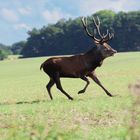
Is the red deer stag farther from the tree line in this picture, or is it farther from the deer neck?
the tree line

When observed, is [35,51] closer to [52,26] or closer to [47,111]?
[52,26]

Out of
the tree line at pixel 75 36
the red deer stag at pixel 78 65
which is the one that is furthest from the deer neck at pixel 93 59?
the tree line at pixel 75 36

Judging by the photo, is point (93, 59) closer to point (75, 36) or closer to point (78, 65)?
point (78, 65)

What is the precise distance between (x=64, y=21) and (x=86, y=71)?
139 meters

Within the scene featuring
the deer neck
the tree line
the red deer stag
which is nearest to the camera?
the red deer stag

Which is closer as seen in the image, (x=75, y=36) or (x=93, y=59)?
(x=93, y=59)

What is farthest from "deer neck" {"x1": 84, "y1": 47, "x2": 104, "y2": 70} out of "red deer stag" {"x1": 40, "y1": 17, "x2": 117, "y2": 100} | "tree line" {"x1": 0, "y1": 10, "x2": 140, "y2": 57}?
"tree line" {"x1": 0, "y1": 10, "x2": 140, "y2": 57}

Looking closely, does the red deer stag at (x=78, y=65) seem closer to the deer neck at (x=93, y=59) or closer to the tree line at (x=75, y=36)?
the deer neck at (x=93, y=59)

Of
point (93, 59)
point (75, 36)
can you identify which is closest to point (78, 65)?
point (93, 59)

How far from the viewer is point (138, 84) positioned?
385 centimetres

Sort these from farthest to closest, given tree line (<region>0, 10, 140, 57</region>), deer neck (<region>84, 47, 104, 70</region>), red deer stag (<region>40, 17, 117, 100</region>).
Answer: tree line (<region>0, 10, 140, 57</region>) → deer neck (<region>84, 47, 104, 70</region>) → red deer stag (<region>40, 17, 117, 100</region>)

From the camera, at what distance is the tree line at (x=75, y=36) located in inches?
4552

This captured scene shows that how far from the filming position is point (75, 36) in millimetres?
128625

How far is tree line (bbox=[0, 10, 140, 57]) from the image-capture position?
11562 centimetres
